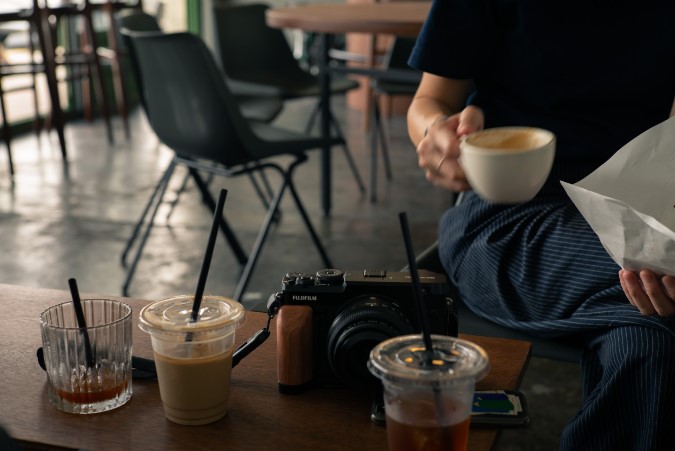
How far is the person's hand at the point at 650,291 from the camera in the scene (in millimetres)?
1109

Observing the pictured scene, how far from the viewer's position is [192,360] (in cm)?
96

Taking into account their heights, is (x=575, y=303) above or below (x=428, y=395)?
below

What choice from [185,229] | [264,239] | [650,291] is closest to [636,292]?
[650,291]

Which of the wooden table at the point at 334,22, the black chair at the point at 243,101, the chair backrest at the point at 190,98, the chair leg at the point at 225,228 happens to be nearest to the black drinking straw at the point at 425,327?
the chair backrest at the point at 190,98

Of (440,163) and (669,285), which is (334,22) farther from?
(669,285)

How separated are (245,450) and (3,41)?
573cm

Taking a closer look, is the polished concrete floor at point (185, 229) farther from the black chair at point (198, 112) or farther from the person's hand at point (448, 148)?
the person's hand at point (448, 148)

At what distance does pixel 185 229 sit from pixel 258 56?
1040mm

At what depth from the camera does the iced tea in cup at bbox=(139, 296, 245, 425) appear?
959mm

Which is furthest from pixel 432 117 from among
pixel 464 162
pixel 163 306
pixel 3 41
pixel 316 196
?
pixel 3 41

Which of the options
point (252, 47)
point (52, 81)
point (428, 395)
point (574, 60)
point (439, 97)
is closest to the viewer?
point (428, 395)

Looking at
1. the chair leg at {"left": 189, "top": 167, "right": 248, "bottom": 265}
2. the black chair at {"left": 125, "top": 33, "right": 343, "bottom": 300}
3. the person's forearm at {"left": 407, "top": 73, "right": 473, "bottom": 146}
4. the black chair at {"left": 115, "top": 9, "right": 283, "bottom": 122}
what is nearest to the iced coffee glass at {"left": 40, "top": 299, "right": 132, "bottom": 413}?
the person's forearm at {"left": 407, "top": 73, "right": 473, "bottom": 146}

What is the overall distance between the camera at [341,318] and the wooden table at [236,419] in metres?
0.03

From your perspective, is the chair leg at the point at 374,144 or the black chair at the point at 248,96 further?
the chair leg at the point at 374,144
